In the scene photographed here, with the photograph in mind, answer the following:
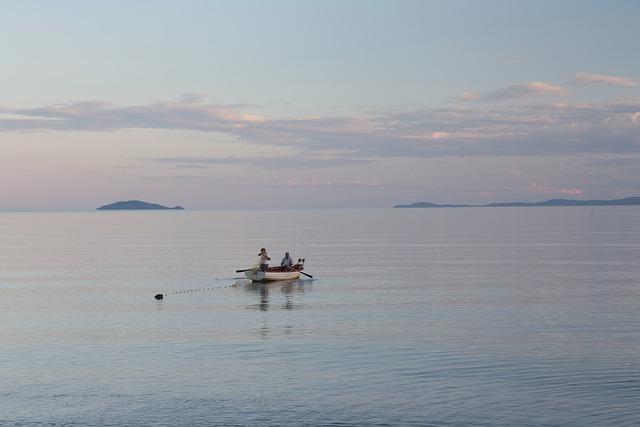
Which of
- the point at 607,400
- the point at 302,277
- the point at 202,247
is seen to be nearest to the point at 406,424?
the point at 607,400

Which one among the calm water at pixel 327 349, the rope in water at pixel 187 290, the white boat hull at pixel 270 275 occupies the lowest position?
the calm water at pixel 327 349

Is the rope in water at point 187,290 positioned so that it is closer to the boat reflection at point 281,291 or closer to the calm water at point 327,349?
the calm water at point 327,349

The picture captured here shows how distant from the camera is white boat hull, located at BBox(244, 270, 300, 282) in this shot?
77.4m

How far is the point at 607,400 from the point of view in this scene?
30094mm

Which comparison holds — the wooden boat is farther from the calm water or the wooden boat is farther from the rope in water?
the calm water

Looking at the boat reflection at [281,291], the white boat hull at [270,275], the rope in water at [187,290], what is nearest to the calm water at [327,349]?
the boat reflection at [281,291]

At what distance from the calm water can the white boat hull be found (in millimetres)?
1846

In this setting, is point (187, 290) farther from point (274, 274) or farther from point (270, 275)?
point (274, 274)

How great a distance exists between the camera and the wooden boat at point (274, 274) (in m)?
77.4

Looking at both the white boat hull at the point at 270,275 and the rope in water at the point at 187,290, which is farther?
the white boat hull at the point at 270,275

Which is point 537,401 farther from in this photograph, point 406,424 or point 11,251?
point 11,251

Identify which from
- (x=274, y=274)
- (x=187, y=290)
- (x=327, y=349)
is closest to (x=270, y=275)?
(x=274, y=274)

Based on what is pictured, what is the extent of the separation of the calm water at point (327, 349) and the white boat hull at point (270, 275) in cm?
185

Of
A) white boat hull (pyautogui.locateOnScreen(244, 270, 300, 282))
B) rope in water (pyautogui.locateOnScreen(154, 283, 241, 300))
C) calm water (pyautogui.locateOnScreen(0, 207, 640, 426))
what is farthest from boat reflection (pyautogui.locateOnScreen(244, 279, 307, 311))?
rope in water (pyautogui.locateOnScreen(154, 283, 241, 300))
